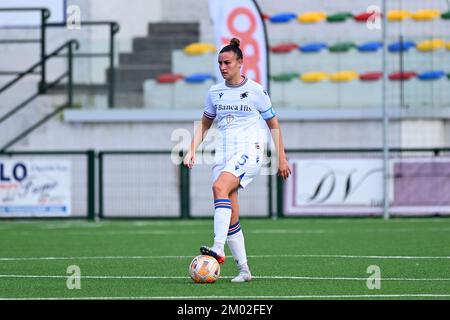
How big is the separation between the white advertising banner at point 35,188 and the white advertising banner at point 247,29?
12.9ft

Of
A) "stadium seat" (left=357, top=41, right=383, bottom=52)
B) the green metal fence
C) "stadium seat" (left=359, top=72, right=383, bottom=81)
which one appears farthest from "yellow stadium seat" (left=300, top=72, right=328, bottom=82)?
the green metal fence

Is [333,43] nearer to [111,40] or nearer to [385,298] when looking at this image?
[111,40]

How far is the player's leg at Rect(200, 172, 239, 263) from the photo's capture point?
13078 mm

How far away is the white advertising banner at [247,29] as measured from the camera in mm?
28547

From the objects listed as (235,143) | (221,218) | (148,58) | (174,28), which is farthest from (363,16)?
(221,218)

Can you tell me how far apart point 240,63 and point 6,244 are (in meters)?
7.85

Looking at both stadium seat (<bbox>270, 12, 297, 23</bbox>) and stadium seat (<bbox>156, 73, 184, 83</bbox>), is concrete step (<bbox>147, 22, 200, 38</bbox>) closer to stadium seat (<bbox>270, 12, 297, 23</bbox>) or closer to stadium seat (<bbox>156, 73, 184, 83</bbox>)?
stadium seat (<bbox>270, 12, 297, 23</bbox>)

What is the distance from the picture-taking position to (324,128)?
96.5 feet

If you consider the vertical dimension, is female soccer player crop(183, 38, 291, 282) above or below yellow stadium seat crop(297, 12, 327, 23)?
below

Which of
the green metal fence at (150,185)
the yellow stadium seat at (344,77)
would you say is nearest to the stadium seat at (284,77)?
the yellow stadium seat at (344,77)

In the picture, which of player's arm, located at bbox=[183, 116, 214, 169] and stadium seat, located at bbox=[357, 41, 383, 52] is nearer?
player's arm, located at bbox=[183, 116, 214, 169]

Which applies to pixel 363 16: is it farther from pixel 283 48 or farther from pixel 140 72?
pixel 140 72

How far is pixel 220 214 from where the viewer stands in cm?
1307

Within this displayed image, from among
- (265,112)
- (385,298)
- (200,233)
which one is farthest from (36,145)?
(385,298)
